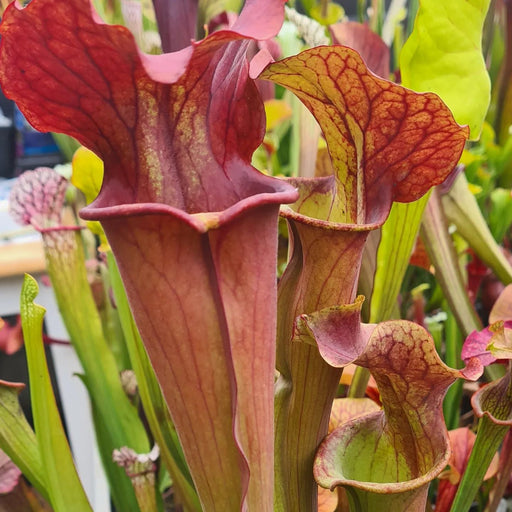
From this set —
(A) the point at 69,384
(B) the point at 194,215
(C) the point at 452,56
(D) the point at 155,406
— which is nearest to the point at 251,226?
(B) the point at 194,215

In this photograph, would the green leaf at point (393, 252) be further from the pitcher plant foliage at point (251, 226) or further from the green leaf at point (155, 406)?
the green leaf at point (155, 406)

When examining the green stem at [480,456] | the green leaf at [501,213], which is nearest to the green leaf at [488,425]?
the green stem at [480,456]

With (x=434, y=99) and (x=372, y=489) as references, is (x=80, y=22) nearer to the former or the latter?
(x=434, y=99)

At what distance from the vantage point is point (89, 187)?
1.53 ft

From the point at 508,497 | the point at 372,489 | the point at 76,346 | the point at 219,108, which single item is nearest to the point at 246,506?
the point at 372,489

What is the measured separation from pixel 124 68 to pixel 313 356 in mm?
197

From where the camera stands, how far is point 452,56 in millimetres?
361

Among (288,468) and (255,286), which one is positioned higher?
(255,286)

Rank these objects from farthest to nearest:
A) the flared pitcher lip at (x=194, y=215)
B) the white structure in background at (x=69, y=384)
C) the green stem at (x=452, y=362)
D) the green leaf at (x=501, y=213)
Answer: the white structure in background at (x=69, y=384) < the green leaf at (x=501, y=213) < the green stem at (x=452, y=362) < the flared pitcher lip at (x=194, y=215)

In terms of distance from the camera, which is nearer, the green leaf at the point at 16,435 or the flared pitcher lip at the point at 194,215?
the flared pitcher lip at the point at 194,215

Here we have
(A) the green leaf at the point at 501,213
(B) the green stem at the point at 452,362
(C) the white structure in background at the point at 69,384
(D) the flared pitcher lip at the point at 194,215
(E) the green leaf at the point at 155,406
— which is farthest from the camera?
(C) the white structure in background at the point at 69,384

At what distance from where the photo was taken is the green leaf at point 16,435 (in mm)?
424

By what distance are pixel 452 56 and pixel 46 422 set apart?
352mm

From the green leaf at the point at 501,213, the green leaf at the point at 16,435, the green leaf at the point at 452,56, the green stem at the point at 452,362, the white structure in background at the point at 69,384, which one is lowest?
the white structure in background at the point at 69,384
